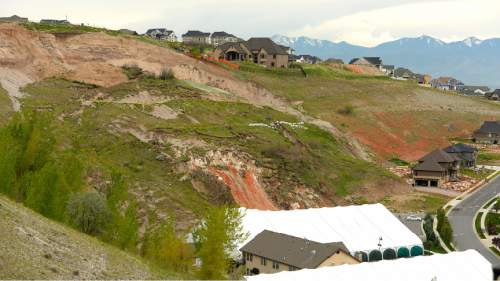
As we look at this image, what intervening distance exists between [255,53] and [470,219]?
82.9 meters

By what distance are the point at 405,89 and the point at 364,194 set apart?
7427cm

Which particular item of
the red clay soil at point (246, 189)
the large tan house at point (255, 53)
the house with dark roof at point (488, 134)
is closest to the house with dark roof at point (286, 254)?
the red clay soil at point (246, 189)

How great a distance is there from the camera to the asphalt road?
65000 mm

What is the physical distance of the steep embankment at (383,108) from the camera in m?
121

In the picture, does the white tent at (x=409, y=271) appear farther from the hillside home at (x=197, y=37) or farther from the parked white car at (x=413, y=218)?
the hillside home at (x=197, y=37)

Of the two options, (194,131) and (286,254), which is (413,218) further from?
(286,254)

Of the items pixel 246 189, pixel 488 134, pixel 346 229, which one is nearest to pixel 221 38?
pixel 488 134

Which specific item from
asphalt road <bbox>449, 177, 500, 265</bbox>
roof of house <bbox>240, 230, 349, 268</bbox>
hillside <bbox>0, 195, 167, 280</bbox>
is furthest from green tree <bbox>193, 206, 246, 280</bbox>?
asphalt road <bbox>449, 177, 500, 265</bbox>

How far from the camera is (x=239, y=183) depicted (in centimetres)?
7256

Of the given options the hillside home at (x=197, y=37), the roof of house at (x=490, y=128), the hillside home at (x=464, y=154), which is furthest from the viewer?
the hillside home at (x=197, y=37)

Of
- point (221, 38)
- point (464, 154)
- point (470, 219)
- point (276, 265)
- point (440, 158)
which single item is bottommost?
point (276, 265)

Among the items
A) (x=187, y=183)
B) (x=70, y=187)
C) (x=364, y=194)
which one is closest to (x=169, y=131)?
(x=187, y=183)

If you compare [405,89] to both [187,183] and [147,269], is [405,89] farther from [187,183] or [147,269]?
[147,269]

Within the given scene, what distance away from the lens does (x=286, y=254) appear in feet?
155
